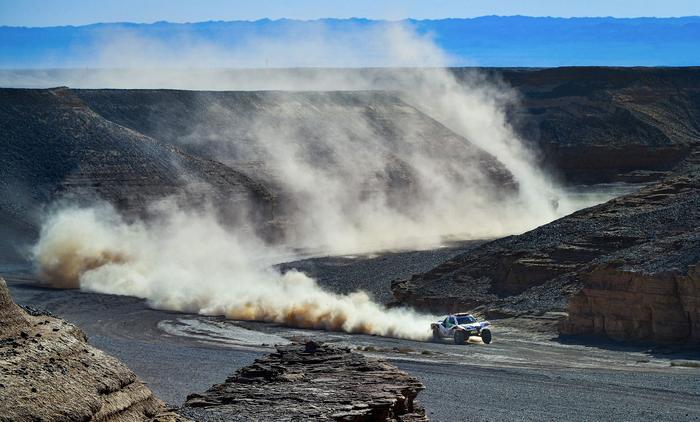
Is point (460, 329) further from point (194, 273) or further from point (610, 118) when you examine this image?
point (610, 118)

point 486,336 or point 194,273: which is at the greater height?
point 194,273

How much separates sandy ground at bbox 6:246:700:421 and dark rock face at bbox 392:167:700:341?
113 cm

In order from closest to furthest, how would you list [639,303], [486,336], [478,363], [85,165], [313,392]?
[313,392] → [478,363] → [639,303] → [486,336] → [85,165]

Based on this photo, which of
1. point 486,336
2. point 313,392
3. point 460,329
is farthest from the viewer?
point 460,329

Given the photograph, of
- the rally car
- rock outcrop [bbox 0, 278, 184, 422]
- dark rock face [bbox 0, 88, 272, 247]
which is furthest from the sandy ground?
dark rock face [bbox 0, 88, 272, 247]

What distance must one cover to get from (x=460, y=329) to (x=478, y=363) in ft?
16.2

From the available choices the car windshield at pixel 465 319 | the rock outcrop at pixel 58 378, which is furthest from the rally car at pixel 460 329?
the rock outcrop at pixel 58 378

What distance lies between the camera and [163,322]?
5256 cm

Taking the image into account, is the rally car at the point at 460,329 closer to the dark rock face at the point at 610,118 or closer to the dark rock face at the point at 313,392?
the dark rock face at the point at 313,392

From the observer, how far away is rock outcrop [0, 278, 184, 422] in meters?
14.2

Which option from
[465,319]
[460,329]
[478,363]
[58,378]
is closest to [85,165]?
[465,319]

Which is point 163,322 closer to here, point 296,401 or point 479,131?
point 296,401

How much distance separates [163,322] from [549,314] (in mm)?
14175

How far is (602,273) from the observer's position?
149ft
